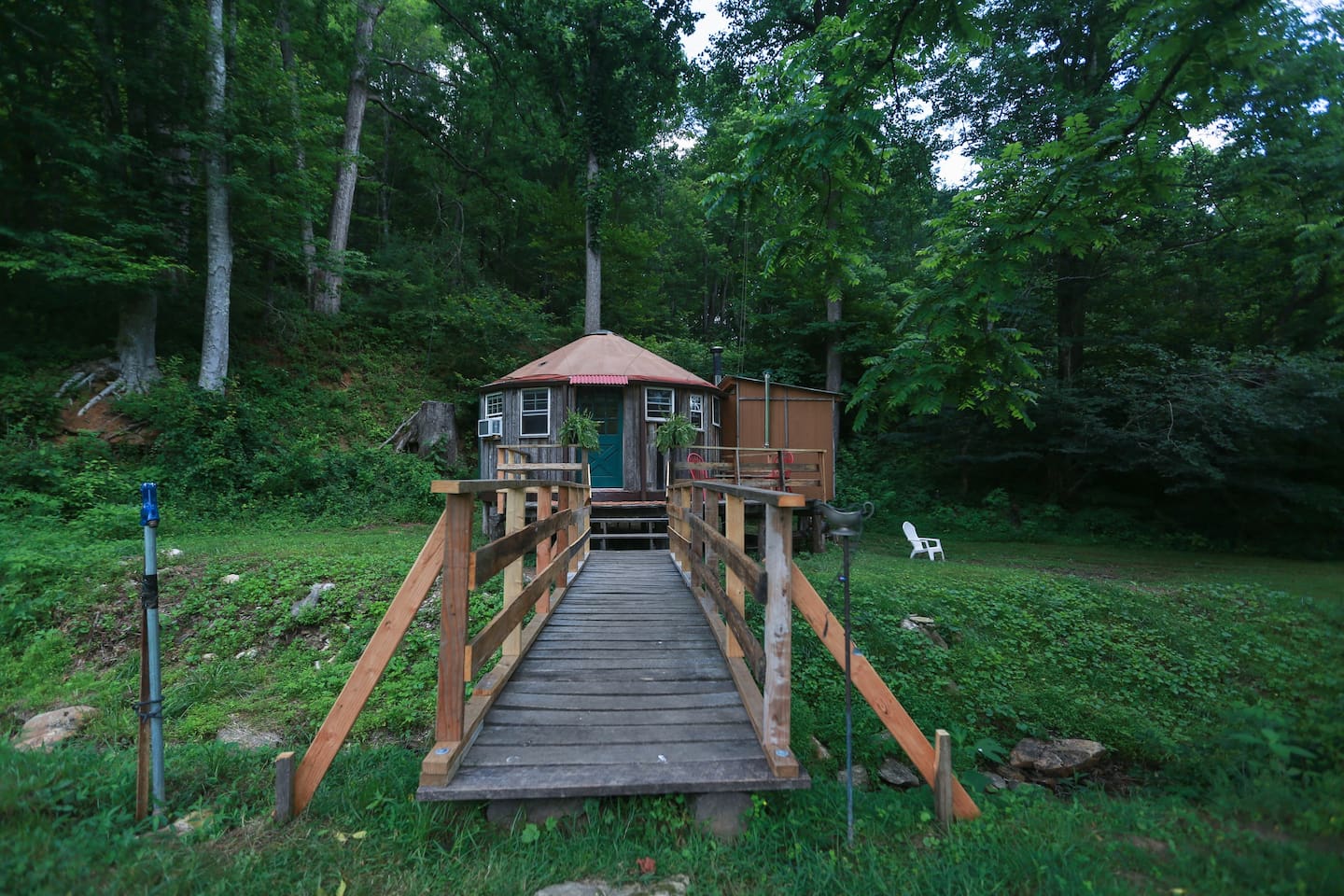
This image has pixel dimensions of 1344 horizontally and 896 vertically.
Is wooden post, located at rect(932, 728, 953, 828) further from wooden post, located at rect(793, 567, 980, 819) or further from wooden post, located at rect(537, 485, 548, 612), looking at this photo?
wooden post, located at rect(537, 485, 548, 612)

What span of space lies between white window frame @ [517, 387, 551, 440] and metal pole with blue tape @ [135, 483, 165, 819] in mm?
8139

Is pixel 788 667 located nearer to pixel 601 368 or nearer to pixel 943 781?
pixel 943 781

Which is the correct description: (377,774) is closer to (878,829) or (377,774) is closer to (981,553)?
(878,829)

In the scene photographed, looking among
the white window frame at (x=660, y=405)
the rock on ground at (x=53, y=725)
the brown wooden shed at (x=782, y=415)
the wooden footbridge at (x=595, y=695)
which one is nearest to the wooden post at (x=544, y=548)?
the wooden footbridge at (x=595, y=695)

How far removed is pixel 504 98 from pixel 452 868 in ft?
68.1

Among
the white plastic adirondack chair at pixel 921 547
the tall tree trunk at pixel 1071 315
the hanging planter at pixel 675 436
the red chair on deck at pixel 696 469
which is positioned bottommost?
the white plastic adirondack chair at pixel 921 547

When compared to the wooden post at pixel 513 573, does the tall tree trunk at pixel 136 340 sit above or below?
above

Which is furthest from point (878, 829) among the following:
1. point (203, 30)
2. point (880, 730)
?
point (203, 30)

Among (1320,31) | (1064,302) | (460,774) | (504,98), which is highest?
(504,98)

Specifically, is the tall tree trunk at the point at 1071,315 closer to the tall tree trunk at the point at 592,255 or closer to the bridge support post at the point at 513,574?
the tall tree trunk at the point at 592,255

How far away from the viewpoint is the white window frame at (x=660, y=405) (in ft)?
35.9

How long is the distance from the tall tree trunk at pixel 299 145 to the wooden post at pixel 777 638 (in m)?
13.5

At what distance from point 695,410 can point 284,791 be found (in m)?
9.84

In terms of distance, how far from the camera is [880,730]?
4395mm
